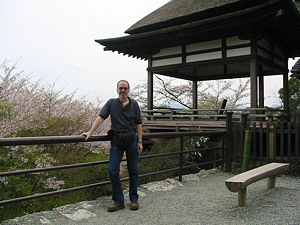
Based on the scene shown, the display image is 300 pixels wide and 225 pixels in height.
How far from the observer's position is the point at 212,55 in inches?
375

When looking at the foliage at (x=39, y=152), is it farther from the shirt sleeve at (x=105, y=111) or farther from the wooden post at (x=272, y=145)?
the wooden post at (x=272, y=145)

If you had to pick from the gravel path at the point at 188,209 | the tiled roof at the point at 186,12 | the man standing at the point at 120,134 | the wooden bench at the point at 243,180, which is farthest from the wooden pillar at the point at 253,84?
the man standing at the point at 120,134

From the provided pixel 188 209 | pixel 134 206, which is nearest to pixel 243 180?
pixel 188 209

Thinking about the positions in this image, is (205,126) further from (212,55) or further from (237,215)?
(237,215)

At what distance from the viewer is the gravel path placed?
2.96m

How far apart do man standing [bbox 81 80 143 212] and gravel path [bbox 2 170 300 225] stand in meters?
0.22

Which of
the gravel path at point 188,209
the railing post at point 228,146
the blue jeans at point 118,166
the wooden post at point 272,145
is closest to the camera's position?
the gravel path at point 188,209

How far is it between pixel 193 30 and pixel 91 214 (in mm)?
7053

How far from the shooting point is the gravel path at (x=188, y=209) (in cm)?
296

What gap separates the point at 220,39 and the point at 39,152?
6.87m

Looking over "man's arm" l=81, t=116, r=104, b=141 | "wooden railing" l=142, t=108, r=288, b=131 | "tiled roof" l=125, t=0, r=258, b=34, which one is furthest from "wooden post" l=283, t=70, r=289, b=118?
"man's arm" l=81, t=116, r=104, b=141

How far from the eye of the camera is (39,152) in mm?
5891

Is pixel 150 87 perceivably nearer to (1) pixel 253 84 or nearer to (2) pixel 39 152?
(1) pixel 253 84

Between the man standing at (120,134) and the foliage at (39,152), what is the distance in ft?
3.59
